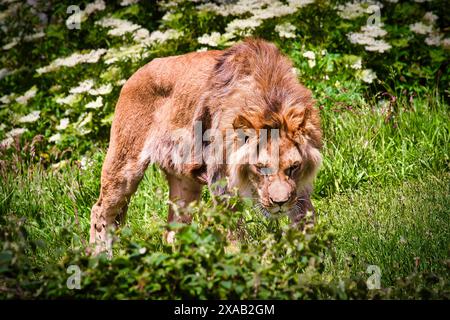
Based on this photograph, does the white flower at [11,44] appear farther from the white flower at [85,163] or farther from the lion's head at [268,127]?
the lion's head at [268,127]

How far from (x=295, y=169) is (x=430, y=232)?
1026 mm

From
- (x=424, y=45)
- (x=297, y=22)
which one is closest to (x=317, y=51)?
(x=297, y=22)

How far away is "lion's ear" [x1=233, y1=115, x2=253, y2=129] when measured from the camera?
4.47 metres

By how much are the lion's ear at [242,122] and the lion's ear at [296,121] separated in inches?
9.5

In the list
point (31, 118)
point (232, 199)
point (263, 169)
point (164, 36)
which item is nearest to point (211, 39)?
point (164, 36)

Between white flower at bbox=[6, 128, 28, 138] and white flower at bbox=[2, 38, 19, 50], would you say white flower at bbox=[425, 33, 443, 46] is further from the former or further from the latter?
white flower at bbox=[2, 38, 19, 50]

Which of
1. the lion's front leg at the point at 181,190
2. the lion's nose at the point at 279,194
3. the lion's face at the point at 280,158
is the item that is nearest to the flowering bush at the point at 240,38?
the lion's front leg at the point at 181,190

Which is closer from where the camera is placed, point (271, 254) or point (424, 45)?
point (271, 254)

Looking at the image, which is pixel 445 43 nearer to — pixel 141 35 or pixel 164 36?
pixel 164 36

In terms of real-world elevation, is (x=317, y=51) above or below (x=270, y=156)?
below

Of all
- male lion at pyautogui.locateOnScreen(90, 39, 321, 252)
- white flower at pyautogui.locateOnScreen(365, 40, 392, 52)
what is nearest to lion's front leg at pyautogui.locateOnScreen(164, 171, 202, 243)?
male lion at pyautogui.locateOnScreen(90, 39, 321, 252)

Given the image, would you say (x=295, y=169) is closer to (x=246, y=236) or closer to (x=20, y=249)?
(x=246, y=236)

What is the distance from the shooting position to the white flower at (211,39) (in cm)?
733

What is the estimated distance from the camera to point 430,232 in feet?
15.3
